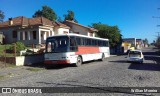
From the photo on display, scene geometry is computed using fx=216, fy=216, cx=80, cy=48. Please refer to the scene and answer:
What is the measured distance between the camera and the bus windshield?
1941cm

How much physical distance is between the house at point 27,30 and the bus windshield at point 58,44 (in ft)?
62.4

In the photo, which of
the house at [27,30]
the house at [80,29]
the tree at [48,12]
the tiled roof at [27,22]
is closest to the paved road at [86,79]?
the house at [27,30]

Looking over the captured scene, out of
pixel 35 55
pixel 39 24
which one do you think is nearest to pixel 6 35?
pixel 39 24

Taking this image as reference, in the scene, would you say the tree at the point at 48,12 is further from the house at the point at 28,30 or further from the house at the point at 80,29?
the house at the point at 28,30

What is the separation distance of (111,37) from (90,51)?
124ft

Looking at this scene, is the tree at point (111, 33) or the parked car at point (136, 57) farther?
the tree at point (111, 33)

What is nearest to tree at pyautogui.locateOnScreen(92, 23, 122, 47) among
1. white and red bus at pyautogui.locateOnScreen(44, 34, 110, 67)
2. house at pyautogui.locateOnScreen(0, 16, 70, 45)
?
house at pyautogui.locateOnScreen(0, 16, 70, 45)

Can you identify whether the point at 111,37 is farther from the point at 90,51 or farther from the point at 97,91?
the point at 97,91

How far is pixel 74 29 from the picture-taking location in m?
55.0

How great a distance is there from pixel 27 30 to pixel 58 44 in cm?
2211

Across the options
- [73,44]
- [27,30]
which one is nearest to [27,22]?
[27,30]

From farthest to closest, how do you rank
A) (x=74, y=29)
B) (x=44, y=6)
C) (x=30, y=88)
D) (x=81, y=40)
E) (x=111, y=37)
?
(x=44, y=6), (x=111, y=37), (x=74, y=29), (x=81, y=40), (x=30, y=88)

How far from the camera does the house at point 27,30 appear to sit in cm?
3916

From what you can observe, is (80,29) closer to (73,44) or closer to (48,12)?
(48,12)
